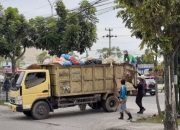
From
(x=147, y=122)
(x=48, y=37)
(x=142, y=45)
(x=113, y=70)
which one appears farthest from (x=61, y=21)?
(x=142, y=45)

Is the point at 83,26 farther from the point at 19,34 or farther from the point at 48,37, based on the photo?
the point at 19,34

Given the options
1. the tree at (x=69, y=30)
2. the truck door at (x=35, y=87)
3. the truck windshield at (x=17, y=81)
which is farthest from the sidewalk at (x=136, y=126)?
the tree at (x=69, y=30)

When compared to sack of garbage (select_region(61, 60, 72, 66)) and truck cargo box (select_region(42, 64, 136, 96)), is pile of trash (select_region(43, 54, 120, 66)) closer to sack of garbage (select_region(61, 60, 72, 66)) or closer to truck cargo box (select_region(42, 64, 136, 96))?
sack of garbage (select_region(61, 60, 72, 66))

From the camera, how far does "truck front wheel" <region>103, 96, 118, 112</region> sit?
22855mm

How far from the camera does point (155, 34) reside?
13961mm

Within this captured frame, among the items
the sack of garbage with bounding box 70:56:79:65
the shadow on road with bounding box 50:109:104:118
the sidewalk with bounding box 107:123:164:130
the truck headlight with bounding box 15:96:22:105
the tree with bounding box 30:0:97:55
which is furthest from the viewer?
the tree with bounding box 30:0:97:55

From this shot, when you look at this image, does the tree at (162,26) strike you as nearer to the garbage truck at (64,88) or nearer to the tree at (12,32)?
the garbage truck at (64,88)

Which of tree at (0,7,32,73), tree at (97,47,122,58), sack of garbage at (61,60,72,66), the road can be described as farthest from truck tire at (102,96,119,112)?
tree at (97,47,122,58)

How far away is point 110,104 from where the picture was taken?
2311 cm

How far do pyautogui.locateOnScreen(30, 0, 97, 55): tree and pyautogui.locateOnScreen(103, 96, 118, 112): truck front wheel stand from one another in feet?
17.6

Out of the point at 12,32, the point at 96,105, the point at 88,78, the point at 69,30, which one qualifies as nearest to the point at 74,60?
the point at 88,78

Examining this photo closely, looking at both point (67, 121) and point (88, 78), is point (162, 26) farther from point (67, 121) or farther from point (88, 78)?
point (88, 78)

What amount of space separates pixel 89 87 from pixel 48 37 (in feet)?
22.9

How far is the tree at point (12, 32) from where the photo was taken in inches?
1132
